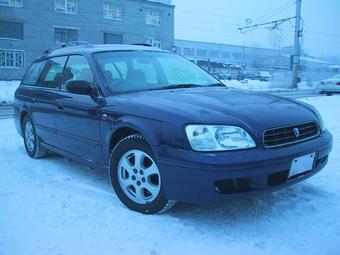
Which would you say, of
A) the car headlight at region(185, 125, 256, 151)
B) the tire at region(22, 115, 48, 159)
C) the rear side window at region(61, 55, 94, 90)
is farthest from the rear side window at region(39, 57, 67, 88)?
the car headlight at region(185, 125, 256, 151)

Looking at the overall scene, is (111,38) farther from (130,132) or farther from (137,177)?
(137,177)

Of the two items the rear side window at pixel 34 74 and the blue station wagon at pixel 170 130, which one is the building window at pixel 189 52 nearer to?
the rear side window at pixel 34 74

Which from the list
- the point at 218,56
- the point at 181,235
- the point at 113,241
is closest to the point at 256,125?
the point at 181,235

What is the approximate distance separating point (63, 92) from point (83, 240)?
210 cm

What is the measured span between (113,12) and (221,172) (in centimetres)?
3647

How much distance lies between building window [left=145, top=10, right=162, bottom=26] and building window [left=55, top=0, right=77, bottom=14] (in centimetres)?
748

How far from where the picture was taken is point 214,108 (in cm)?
329

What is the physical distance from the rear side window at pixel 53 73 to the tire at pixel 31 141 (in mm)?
719

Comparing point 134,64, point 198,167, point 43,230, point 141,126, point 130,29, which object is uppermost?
point 130,29

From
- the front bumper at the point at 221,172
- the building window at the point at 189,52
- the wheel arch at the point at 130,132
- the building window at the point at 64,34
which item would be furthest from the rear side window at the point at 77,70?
the building window at the point at 189,52

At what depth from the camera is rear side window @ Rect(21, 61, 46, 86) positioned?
5.58 metres

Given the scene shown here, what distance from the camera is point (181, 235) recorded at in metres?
3.12

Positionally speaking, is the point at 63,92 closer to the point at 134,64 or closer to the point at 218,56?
the point at 134,64

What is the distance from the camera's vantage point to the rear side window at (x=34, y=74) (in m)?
5.58
